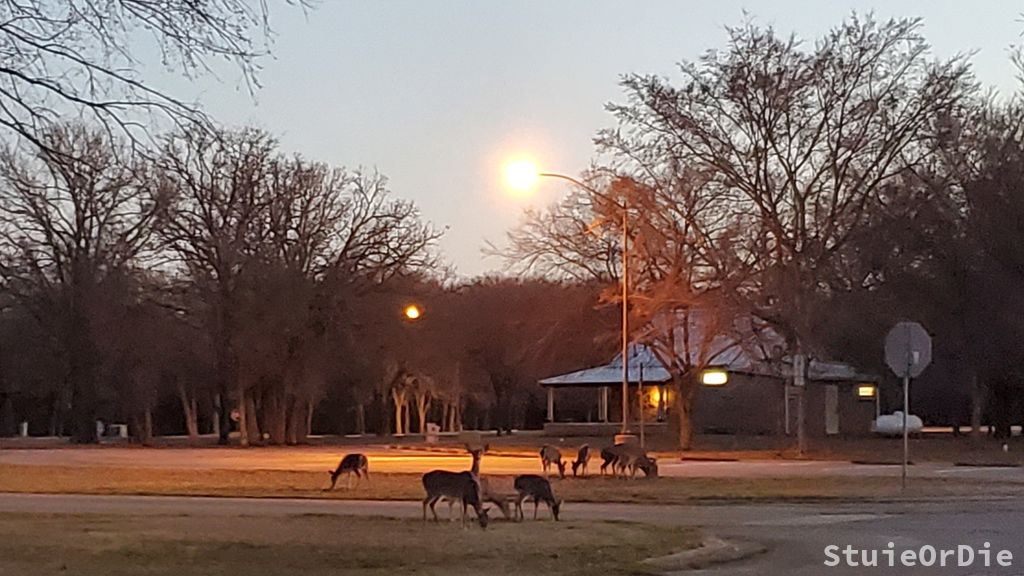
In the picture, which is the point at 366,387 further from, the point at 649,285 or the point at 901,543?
the point at 901,543

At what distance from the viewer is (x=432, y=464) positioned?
4053 centimetres

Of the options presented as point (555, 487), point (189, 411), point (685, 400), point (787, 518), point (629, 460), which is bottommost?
point (787, 518)

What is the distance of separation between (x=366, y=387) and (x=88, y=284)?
13.9 meters

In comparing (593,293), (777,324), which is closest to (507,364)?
(593,293)

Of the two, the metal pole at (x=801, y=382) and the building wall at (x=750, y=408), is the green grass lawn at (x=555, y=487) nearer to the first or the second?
the metal pole at (x=801, y=382)

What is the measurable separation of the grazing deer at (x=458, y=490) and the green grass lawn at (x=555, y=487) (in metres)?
4.48

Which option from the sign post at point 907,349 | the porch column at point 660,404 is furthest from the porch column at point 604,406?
the sign post at point 907,349

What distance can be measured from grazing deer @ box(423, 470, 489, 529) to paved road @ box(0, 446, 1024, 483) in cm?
1484

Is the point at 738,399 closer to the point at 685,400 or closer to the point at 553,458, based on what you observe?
the point at 685,400

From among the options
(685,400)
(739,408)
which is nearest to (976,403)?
(685,400)

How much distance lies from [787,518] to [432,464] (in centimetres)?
1890

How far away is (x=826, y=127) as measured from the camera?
156ft

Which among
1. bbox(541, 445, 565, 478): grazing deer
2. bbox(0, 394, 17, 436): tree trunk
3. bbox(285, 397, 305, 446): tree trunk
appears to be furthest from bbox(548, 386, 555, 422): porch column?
bbox(541, 445, 565, 478): grazing deer

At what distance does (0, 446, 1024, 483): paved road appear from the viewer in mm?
36156
